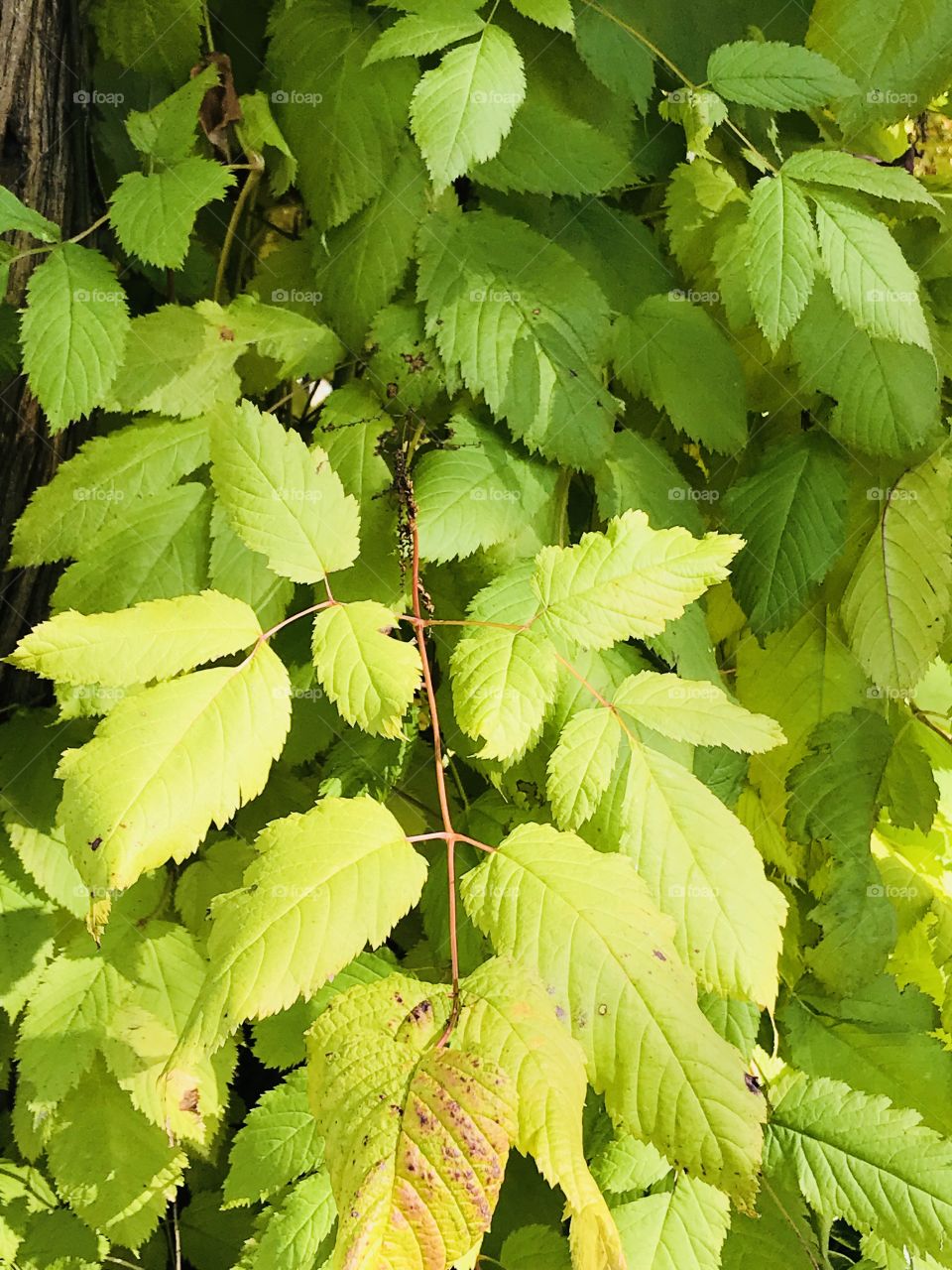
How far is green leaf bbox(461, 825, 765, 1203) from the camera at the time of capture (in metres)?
0.66

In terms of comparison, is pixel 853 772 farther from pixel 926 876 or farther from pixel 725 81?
pixel 725 81

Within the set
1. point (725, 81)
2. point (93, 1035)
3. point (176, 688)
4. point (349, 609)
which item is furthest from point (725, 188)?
point (93, 1035)

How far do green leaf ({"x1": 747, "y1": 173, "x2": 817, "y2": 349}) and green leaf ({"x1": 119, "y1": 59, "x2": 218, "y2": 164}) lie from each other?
588 mm

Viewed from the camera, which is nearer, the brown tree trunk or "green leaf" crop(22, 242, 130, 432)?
"green leaf" crop(22, 242, 130, 432)

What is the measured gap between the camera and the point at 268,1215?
1063 millimetres

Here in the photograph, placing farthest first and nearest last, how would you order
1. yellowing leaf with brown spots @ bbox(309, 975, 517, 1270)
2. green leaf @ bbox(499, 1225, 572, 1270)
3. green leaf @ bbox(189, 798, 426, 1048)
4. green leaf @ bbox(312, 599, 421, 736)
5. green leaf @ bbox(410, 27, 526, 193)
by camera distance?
green leaf @ bbox(499, 1225, 572, 1270) < green leaf @ bbox(410, 27, 526, 193) < green leaf @ bbox(312, 599, 421, 736) < green leaf @ bbox(189, 798, 426, 1048) < yellowing leaf with brown spots @ bbox(309, 975, 517, 1270)

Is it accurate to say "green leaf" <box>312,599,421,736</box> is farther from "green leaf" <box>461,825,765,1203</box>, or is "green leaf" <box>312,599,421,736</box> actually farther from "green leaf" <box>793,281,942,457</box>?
"green leaf" <box>793,281,942,457</box>

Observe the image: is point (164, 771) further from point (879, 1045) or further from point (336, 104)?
point (879, 1045)

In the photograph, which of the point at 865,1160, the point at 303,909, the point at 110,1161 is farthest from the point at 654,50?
the point at 110,1161

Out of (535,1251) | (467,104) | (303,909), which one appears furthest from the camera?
(535,1251)

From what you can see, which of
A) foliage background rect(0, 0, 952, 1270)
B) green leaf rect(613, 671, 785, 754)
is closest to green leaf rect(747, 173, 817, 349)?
foliage background rect(0, 0, 952, 1270)

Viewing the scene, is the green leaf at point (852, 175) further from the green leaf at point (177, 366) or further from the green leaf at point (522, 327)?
the green leaf at point (177, 366)

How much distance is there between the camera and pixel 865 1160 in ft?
3.37

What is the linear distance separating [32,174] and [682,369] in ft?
2.49
